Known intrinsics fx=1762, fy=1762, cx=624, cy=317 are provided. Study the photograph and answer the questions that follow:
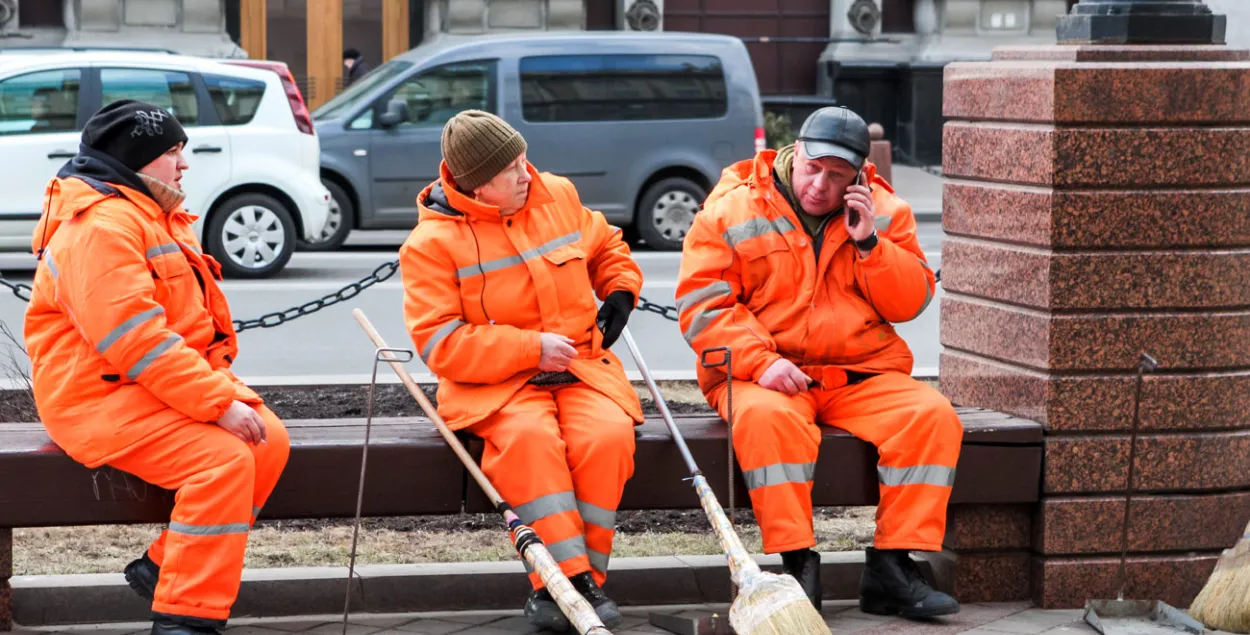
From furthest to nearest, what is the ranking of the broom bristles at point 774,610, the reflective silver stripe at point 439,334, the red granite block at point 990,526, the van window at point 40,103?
the van window at point 40,103 < the red granite block at point 990,526 < the reflective silver stripe at point 439,334 < the broom bristles at point 774,610

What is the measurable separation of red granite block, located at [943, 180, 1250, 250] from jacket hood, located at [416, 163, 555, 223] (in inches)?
54.0

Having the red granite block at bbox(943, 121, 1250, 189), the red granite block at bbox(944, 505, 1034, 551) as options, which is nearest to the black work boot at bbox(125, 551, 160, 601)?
the red granite block at bbox(944, 505, 1034, 551)

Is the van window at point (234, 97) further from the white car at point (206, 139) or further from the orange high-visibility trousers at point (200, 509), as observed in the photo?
the orange high-visibility trousers at point (200, 509)

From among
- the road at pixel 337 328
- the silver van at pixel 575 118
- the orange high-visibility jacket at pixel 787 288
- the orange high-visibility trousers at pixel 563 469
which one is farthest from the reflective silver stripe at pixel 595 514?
the silver van at pixel 575 118

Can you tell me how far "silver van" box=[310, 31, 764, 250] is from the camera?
14906 millimetres

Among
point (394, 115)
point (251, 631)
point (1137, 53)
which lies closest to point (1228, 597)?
point (1137, 53)

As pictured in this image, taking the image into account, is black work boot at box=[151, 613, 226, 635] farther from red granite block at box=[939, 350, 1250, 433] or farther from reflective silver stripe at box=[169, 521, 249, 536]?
red granite block at box=[939, 350, 1250, 433]

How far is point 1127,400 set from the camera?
5121 mm

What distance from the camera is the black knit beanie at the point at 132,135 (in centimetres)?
454

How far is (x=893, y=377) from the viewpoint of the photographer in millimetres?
5094

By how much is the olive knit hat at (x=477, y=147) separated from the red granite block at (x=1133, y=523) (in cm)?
187

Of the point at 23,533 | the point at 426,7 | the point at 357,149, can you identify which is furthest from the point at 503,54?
the point at 23,533

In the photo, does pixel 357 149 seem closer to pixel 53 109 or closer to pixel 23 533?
pixel 53 109

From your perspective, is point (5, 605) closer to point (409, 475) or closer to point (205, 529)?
point (205, 529)
